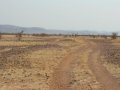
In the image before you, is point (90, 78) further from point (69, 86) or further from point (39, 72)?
point (39, 72)

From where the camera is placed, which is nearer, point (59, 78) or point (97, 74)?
point (59, 78)

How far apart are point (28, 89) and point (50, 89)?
996 mm

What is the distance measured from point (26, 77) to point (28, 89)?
3284 mm

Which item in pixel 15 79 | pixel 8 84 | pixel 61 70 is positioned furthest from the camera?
pixel 61 70

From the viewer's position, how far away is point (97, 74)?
19.4m

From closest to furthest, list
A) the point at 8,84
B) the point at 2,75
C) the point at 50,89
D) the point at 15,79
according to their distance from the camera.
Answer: the point at 50,89 → the point at 8,84 → the point at 15,79 → the point at 2,75

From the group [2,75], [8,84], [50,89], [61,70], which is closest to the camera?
[50,89]

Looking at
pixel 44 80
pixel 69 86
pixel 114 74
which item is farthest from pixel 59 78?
pixel 114 74

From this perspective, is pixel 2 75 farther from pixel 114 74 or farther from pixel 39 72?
pixel 114 74

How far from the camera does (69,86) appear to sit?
52.2ft

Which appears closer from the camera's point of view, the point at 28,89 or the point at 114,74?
the point at 28,89

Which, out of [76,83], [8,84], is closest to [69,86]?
[76,83]

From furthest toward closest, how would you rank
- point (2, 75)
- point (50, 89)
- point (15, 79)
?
1. point (2, 75)
2. point (15, 79)
3. point (50, 89)

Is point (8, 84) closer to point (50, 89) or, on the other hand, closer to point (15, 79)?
point (15, 79)
